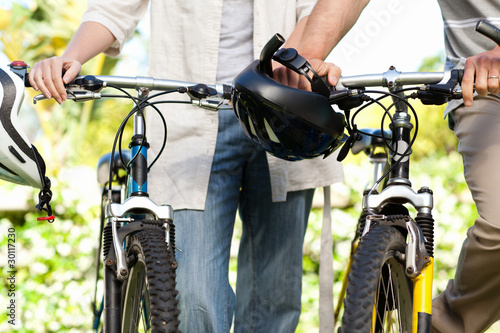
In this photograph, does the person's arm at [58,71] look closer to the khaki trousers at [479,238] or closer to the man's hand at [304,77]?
the man's hand at [304,77]

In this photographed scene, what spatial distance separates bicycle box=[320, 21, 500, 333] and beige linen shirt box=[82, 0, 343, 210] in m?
0.63

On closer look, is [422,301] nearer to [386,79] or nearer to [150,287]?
[386,79]

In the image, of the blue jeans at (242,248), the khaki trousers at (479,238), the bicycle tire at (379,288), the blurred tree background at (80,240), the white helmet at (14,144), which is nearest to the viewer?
the bicycle tire at (379,288)

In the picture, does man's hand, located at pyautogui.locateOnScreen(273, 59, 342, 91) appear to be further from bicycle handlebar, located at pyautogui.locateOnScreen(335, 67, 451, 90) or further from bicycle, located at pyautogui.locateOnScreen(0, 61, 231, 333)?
bicycle, located at pyautogui.locateOnScreen(0, 61, 231, 333)

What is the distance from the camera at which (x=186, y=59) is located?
232 cm

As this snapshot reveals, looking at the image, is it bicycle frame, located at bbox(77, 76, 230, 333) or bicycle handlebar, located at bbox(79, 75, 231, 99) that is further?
bicycle handlebar, located at bbox(79, 75, 231, 99)

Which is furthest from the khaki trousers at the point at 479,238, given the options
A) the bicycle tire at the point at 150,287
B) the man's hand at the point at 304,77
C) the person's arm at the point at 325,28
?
the bicycle tire at the point at 150,287

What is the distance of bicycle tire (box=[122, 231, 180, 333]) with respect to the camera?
1.49 m

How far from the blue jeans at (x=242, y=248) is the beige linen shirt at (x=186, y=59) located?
0.06 m

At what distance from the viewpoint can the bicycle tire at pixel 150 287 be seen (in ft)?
4.90

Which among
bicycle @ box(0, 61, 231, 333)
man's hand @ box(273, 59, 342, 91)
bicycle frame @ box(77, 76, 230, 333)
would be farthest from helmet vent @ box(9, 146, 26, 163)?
man's hand @ box(273, 59, 342, 91)

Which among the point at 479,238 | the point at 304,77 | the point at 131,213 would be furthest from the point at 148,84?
the point at 479,238

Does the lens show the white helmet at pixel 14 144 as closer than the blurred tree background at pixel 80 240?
Yes

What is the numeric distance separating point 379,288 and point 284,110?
539 millimetres
